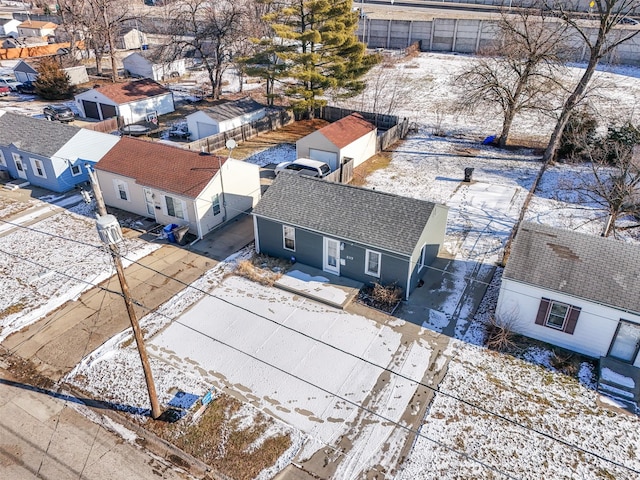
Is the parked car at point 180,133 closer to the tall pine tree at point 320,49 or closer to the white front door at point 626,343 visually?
the tall pine tree at point 320,49

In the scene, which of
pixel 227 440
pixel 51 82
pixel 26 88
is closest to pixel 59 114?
pixel 51 82

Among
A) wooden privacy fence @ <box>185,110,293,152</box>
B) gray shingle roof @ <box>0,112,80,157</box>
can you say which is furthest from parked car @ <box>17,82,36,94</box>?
wooden privacy fence @ <box>185,110,293,152</box>

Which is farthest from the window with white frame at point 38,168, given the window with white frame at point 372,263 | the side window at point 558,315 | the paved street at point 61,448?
the side window at point 558,315

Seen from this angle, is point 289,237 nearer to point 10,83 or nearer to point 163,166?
point 163,166

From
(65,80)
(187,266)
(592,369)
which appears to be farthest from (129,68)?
(592,369)

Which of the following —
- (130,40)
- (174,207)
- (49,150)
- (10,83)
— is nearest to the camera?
(174,207)
